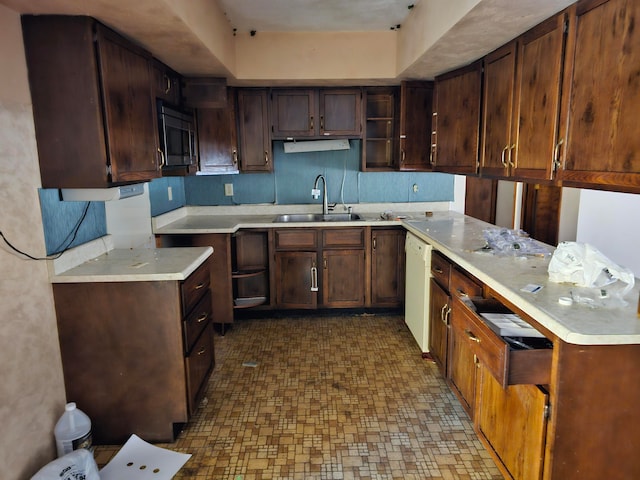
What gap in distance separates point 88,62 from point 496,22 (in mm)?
1861

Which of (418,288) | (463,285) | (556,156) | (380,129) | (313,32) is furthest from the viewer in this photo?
(380,129)

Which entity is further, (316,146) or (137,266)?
(316,146)

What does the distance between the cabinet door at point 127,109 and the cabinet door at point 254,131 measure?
128cm

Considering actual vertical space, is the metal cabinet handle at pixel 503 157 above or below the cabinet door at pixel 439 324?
above

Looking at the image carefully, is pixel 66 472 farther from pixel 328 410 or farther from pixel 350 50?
pixel 350 50

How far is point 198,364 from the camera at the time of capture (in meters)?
2.43

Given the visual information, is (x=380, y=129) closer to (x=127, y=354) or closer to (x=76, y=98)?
(x=76, y=98)

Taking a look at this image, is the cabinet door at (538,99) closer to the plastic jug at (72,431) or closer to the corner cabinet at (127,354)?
the corner cabinet at (127,354)

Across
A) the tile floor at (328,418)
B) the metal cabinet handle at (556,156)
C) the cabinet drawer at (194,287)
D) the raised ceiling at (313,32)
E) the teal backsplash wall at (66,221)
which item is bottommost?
the tile floor at (328,418)

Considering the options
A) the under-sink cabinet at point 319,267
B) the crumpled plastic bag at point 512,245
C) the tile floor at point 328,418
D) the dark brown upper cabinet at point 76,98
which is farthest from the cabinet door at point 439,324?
the dark brown upper cabinet at point 76,98

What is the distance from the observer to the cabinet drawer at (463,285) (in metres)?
2.18

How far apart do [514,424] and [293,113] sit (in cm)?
296

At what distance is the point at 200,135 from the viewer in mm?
3686

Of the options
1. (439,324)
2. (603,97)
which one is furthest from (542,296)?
(439,324)
